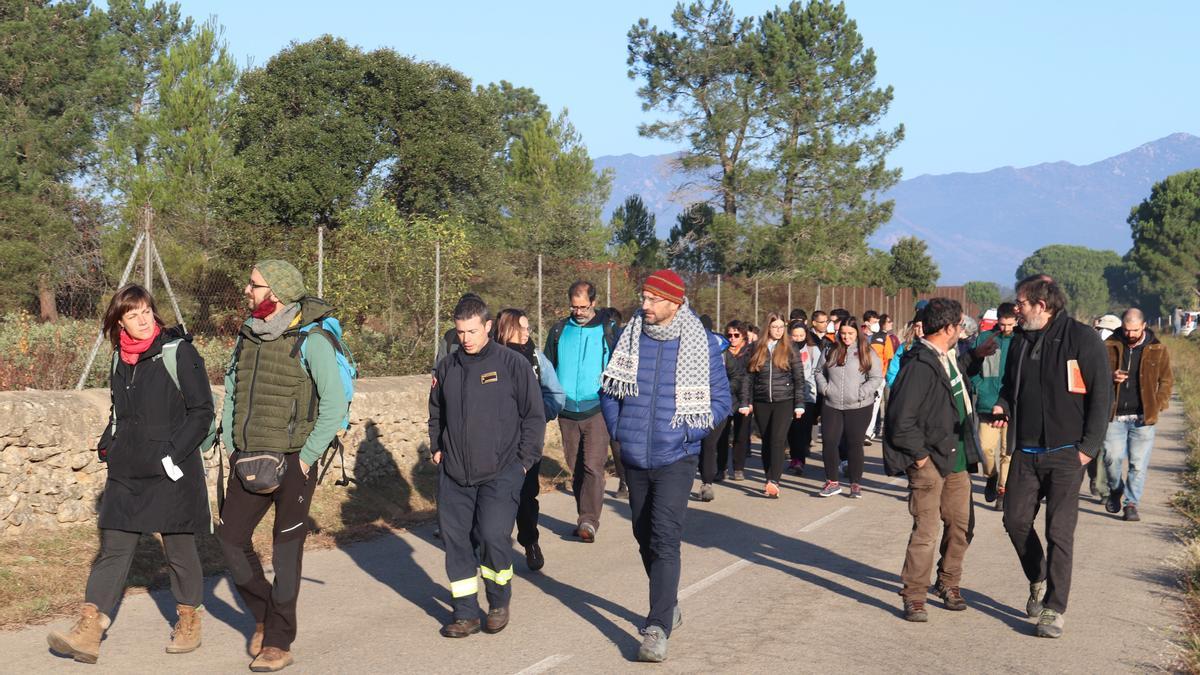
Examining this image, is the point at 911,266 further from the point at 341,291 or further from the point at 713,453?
the point at 713,453

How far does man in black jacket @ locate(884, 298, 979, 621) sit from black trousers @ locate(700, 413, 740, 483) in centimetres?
398

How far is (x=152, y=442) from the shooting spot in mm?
5922

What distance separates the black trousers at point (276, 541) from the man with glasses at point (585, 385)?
12.5 ft

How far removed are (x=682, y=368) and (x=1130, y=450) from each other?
679cm

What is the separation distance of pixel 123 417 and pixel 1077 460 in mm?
5270

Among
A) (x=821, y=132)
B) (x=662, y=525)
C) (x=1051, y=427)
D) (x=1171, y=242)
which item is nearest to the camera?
(x=662, y=525)

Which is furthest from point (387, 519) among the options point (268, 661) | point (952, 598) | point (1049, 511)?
point (1049, 511)

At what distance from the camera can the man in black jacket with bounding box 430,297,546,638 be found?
6.67 m

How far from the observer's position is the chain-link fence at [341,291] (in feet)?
38.8

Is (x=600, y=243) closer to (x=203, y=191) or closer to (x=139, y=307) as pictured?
(x=203, y=191)

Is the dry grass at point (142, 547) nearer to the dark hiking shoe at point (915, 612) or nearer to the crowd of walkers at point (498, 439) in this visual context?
the crowd of walkers at point (498, 439)

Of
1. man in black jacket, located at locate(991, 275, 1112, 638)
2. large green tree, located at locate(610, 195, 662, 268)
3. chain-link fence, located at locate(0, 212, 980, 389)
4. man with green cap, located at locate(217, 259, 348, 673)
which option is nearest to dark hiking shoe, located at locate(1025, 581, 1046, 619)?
man in black jacket, located at locate(991, 275, 1112, 638)

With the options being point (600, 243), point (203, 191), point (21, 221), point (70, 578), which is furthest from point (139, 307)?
point (600, 243)

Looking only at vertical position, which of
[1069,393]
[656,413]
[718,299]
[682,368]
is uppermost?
[718,299]
